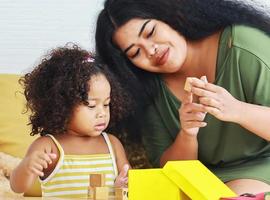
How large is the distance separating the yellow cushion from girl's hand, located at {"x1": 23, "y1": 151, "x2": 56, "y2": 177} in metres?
0.34

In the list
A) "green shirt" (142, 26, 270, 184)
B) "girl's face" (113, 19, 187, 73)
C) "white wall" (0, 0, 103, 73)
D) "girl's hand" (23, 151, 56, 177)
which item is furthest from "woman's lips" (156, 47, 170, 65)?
"white wall" (0, 0, 103, 73)

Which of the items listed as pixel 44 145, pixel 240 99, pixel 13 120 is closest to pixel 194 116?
pixel 240 99

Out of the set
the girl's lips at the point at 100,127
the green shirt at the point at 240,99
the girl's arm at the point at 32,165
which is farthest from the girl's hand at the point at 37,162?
the green shirt at the point at 240,99

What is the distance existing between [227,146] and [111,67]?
1.01 ft

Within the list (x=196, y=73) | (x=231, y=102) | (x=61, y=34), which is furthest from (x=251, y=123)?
(x=61, y=34)

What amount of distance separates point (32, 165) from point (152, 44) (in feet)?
1.20

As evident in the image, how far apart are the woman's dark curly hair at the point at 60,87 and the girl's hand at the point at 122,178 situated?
14 centimetres

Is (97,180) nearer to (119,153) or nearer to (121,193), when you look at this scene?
(121,193)

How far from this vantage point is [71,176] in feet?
3.43

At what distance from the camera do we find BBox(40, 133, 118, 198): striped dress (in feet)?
3.39

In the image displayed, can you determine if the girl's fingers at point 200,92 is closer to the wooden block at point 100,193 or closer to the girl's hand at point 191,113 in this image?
the girl's hand at point 191,113

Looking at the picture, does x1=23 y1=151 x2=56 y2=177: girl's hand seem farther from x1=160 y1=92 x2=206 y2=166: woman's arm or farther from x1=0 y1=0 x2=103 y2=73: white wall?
x1=0 y1=0 x2=103 y2=73: white wall

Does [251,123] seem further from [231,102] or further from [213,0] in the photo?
[213,0]

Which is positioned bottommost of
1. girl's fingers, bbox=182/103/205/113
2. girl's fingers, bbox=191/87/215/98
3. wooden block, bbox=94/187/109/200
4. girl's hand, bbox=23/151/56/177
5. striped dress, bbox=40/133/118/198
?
striped dress, bbox=40/133/118/198
